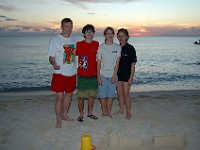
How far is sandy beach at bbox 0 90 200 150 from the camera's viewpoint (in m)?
3.95

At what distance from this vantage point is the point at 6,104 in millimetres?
6551

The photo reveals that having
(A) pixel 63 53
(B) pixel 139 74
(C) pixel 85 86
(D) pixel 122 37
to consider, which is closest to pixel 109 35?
(D) pixel 122 37

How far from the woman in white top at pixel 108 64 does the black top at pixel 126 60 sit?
0.60ft

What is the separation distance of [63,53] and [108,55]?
1.02 meters

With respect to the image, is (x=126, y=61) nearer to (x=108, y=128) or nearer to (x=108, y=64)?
(x=108, y=64)

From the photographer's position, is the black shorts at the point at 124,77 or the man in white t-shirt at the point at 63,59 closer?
the man in white t-shirt at the point at 63,59

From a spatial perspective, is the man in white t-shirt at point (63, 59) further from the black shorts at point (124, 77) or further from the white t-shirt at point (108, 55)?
the black shorts at point (124, 77)

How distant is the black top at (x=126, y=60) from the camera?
514 cm

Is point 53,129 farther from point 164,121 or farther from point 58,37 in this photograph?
point 164,121

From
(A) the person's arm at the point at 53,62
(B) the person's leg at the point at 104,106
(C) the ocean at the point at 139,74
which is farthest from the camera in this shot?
(C) the ocean at the point at 139,74

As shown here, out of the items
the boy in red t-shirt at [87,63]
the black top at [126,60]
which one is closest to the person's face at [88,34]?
the boy in red t-shirt at [87,63]

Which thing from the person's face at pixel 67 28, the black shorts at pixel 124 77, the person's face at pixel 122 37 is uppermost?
the person's face at pixel 67 28

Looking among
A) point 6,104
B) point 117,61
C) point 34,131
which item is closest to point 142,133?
point 117,61

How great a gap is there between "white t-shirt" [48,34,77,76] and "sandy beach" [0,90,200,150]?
4.05 ft
